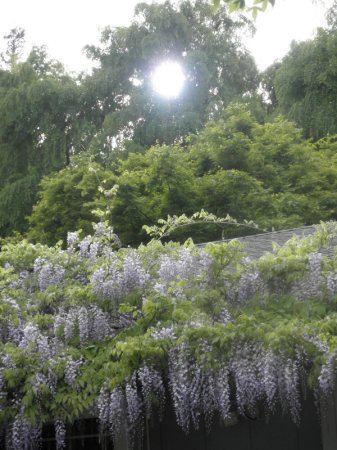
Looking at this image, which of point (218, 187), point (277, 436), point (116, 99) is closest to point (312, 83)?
point (218, 187)

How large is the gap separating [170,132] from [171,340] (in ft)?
51.8

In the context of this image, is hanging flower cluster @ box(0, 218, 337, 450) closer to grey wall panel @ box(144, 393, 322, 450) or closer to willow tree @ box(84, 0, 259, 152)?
grey wall panel @ box(144, 393, 322, 450)

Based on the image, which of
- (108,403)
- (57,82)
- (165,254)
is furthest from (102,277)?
(57,82)

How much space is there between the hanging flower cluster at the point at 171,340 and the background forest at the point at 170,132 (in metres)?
6.63

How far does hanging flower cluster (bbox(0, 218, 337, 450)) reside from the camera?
413 cm

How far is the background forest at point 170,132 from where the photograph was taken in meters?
12.4

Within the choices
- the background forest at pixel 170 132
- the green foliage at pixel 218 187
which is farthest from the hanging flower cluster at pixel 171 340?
the background forest at pixel 170 132

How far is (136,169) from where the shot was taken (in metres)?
15.0

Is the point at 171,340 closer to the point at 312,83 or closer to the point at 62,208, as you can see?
the point at 62,208

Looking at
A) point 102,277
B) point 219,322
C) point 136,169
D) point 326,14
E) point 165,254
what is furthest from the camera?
point 136,169

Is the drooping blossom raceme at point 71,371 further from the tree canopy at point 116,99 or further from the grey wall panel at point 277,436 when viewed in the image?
the tree canopy at point 116,99

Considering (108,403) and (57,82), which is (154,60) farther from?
(108,403)

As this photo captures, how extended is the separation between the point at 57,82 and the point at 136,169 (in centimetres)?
737

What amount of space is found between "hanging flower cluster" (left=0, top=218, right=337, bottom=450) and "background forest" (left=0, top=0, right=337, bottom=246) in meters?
6.63
